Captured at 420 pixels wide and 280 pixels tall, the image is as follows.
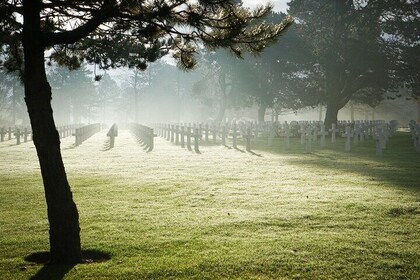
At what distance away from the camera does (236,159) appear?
1644 centimetres

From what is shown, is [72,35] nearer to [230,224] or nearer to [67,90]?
[230,224]

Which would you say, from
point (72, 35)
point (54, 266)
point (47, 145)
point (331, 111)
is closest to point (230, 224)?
point (54, 266)

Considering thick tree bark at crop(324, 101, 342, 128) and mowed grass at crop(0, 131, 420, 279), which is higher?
thick tree bark at crop(324, 101, 342, 128)

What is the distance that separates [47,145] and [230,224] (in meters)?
3.11

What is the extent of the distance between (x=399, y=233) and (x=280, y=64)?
3647 cm

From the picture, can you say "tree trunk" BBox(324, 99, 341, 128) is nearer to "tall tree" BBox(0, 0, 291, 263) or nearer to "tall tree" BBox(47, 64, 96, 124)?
"tall tree" BBox(0, 0, 291, 263)

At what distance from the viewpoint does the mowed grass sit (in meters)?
4.59

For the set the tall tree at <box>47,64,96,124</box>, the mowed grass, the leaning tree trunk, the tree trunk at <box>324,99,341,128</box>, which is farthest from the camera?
the tall tree at <box>47,64,96,124</box>

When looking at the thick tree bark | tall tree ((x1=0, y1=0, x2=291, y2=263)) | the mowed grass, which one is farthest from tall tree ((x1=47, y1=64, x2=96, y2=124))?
tall tree ((x1=0, y1=0, x2=291, y2=263))

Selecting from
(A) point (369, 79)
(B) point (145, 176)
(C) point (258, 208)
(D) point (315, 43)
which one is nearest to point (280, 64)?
(D) point (315, 43)

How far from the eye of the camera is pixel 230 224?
639 cm

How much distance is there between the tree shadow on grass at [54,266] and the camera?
4.47 meters

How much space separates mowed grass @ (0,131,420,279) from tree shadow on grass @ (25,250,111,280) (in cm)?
3

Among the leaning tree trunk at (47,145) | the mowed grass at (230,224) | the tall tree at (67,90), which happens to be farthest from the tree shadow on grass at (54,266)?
the tall tree at (67,90)
